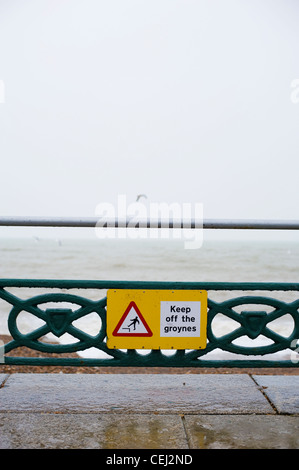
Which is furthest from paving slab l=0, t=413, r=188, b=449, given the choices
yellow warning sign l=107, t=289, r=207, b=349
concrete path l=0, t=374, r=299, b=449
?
yellow warning sign l=107, t=289, r=207, b=349

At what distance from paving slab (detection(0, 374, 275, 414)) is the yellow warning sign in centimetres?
33

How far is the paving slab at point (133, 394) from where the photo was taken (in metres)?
2.38

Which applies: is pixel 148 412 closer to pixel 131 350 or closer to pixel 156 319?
pixel 131 350

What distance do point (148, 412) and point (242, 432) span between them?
1.69 feet

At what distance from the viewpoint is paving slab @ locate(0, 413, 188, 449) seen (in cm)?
195

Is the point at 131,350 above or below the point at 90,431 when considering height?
above

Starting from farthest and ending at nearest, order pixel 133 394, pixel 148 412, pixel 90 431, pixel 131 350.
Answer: pixel 133 394, pixel 131 350, pixel 148 412, pixel 90 431

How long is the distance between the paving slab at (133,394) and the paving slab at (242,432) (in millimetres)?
105

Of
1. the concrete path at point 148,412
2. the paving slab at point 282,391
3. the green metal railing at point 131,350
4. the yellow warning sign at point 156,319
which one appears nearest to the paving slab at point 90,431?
the concrete path at point 148,412

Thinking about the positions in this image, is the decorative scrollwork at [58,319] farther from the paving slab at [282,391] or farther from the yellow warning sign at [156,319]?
the paving slab at [282,391]

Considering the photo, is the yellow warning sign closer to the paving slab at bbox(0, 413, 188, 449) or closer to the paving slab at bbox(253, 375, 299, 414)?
the paving slab at bbox(0, 413, 188, 449)

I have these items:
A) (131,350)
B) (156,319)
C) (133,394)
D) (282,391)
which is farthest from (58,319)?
(282,391)

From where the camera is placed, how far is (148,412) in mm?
2332

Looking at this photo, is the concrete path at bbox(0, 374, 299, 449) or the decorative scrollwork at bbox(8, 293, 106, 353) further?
the decorative scrollwork at bbox(8, 293, 106, 353)
